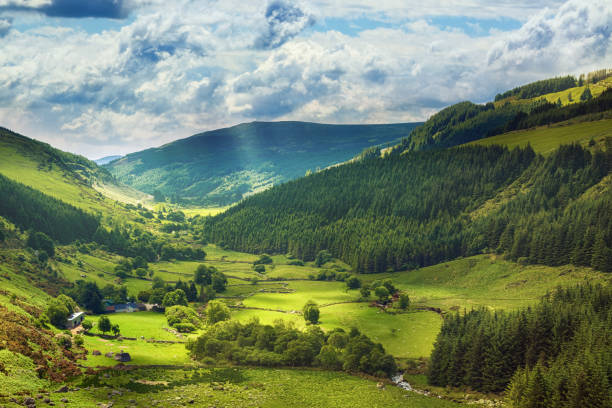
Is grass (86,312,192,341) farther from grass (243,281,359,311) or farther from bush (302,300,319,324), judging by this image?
bush (302,300,319,324)

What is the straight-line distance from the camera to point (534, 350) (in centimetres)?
9819

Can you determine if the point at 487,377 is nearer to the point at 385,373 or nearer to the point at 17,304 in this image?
the point at 385,373

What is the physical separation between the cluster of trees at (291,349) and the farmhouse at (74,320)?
3354cm

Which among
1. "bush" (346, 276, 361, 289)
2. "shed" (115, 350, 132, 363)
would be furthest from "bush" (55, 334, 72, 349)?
"bush" (346, 276, 361, 289)

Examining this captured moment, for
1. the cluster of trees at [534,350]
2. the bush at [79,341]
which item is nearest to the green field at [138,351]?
the bush at [79,341]

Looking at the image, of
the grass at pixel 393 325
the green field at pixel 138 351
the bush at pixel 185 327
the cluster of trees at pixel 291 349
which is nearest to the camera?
the green field at pixel 138 351

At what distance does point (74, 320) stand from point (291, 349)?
62.2 meters

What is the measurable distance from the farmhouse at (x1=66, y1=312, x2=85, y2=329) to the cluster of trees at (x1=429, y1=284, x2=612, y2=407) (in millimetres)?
93607

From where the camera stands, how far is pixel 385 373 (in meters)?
108

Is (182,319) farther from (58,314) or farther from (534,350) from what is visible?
(534,350)

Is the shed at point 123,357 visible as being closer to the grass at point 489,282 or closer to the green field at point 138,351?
the green field at point 138,351

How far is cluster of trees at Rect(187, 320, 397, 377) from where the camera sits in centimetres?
11069

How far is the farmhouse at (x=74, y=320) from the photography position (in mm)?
127113

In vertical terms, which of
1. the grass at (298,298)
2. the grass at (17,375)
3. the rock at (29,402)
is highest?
the grass at (17,375)
